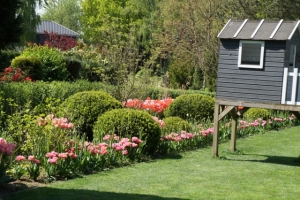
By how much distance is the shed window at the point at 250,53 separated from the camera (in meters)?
9.69

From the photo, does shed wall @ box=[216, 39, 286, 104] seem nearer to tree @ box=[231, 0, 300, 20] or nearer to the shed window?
the shed window

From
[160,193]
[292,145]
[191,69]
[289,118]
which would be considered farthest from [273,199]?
[191,69]

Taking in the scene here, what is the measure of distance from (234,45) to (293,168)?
2.68 meters

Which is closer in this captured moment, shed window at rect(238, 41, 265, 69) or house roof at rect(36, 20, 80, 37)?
shed window at rect(238, 41, 265, 69)

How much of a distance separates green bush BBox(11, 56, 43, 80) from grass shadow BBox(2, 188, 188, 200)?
34.1ft

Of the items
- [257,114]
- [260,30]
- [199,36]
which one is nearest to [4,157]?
[260,30]

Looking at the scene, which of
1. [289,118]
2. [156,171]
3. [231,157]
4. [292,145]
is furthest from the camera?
[289,118]

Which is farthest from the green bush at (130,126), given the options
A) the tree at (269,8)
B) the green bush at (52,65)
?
the tree at (269,8)

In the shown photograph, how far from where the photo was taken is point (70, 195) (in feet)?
22.0

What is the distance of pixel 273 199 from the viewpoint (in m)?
7.06

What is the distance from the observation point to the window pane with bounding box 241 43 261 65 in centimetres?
974

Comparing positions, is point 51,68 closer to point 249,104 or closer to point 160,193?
point 249,104

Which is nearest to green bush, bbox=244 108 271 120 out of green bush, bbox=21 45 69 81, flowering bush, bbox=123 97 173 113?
flowering bush, bbox=123 97 173 113

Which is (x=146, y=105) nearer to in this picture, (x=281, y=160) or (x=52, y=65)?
(x=281, y=160)
